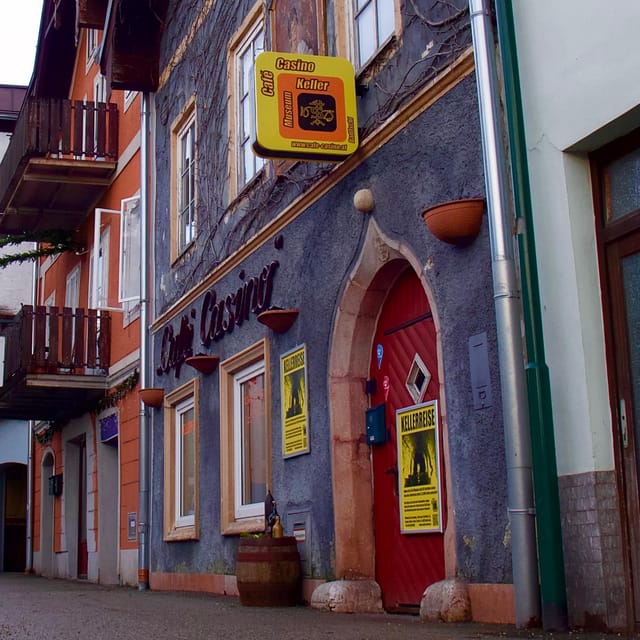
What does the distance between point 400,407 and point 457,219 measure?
6.20 ft

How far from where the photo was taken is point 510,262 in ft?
20.4

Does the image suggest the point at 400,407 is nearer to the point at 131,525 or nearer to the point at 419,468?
the point at 419,468

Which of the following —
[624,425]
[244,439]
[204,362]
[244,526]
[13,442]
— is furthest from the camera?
[13,442]

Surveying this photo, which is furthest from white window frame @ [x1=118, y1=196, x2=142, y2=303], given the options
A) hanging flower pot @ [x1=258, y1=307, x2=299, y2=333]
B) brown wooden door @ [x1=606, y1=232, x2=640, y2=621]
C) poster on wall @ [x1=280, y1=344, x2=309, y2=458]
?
brown wooden door @ [x1=606, y1=232, x2=640, y2=621]

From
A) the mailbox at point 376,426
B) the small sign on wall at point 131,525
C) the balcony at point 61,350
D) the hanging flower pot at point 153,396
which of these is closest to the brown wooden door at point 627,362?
the mailbox at point 376,426

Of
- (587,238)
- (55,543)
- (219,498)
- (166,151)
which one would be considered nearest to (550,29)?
(587,238)

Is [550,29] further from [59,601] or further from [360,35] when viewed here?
[59,601]

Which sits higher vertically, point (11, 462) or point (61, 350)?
point (61, 350)

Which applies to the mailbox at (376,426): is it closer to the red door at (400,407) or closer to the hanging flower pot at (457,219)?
the red door at (400,407)

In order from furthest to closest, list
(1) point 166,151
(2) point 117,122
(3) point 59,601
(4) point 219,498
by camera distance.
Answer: (2) point 117,122 < (1) point 166,151 < (4) point 219,498 < (3) point 59,601

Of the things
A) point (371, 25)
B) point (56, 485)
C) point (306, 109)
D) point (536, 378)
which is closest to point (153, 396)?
point (306, 109)

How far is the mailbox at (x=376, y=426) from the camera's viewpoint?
27.2ft

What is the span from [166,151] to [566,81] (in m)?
8.51

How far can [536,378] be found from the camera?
235 inches
